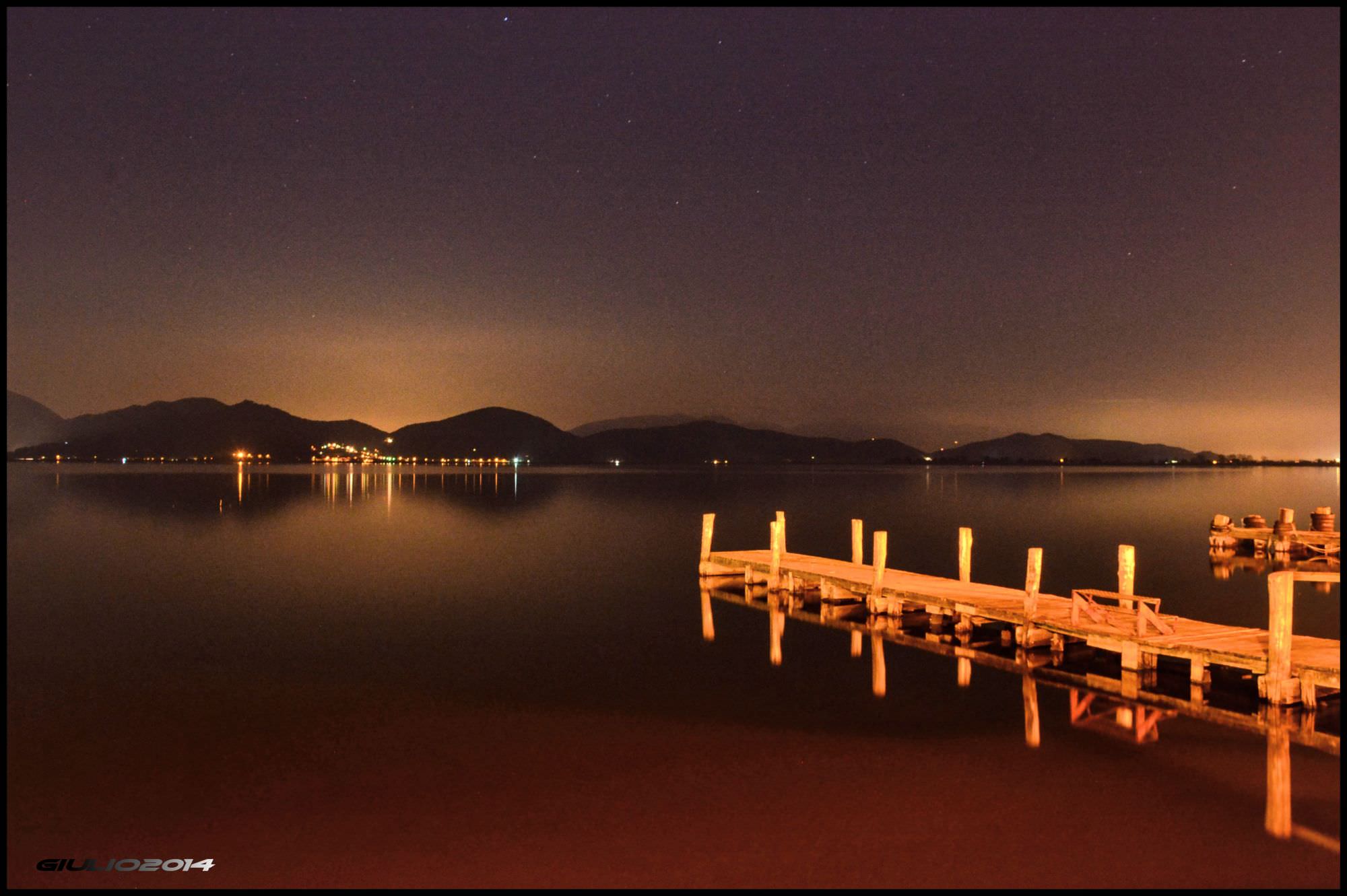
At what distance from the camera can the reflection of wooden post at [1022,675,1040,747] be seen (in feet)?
45.0

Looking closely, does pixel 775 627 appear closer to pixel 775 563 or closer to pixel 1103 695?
pixel 775 563

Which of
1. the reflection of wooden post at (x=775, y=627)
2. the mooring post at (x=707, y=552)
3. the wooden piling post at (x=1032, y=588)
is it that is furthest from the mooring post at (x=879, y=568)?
the mooring post at (x=707, y=552)

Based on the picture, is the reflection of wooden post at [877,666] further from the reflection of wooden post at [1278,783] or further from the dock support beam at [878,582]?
the reflection of wooden post at [1278,783]

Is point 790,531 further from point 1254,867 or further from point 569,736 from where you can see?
point 1254,867

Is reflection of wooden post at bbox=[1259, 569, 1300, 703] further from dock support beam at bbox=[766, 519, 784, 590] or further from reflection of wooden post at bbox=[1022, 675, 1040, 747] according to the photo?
dock support beam at bbox=[766, 519, 784, 590]

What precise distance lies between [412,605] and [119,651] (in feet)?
25.2

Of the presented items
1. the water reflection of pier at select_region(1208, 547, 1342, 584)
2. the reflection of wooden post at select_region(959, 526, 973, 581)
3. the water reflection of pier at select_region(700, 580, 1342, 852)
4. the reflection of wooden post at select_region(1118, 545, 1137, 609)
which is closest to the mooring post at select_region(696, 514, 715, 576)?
the water reflection of pier at select_region(700, 580, 1342, 852)

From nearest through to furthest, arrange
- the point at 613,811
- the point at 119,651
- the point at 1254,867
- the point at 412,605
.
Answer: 1. the point at 1254,867
2. the point at 613,811
3. the point at 119,651
4. the point at 412,605

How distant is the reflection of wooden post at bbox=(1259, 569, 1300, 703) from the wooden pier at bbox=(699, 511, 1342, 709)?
0.04 feet

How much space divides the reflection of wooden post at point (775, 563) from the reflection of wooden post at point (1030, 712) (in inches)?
388

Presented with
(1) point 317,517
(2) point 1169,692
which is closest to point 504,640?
(2) point 1169,692

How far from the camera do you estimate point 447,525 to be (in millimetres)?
57469

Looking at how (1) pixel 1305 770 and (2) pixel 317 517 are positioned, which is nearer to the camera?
(1) pixel 1305 770

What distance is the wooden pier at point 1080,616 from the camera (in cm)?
1436
